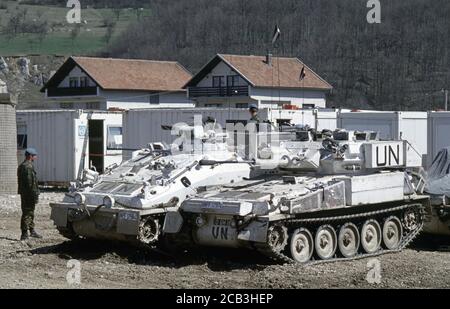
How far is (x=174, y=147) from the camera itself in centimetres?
1509

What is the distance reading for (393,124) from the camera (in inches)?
899

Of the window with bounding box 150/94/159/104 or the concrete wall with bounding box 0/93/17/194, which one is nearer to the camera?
the concrete wall with bounding box 0/93/17/194

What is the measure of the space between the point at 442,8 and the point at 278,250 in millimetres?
66585

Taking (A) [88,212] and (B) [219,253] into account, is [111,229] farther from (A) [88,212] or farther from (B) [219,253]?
(B) [219,253]

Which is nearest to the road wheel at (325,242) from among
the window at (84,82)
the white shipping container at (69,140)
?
the white shipping container at (69,140)

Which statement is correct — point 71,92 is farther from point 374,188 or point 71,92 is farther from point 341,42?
point 374,188

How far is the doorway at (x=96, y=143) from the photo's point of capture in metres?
26.6

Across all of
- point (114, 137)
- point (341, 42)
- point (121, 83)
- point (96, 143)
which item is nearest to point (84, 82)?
point (121, 83)

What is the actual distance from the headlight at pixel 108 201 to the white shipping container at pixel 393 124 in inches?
428

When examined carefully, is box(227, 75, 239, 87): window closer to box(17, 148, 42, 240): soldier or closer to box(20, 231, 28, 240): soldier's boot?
box(17, 148, 42, 240): soldier

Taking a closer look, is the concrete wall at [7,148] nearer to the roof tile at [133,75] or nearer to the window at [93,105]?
the roof tile at [133,75]

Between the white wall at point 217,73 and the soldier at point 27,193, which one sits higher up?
the white wall at point 217,73

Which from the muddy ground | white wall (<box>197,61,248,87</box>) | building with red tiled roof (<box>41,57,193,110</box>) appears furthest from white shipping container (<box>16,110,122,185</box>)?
building with red tiled roof (<box>41,57,193,110</box>)

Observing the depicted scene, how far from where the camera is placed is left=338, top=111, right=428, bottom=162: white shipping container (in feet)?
74.9
